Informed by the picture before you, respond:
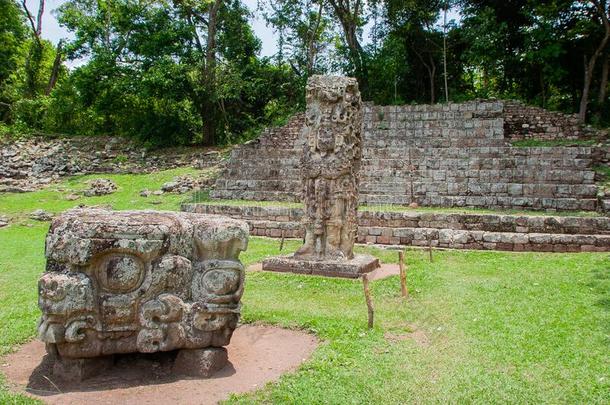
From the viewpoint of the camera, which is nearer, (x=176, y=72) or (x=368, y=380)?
(x=368, y=380)

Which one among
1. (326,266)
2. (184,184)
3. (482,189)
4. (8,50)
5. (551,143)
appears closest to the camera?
(326,266)

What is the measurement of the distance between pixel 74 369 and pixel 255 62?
22.8 m

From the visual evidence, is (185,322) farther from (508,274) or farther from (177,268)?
(508,274)

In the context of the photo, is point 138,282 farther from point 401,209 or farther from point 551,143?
point 551,143

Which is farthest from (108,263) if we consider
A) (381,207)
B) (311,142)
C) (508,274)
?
(381,207)

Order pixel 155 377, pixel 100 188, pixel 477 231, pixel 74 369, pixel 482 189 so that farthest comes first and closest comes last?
1. pixel 100 188
2. pixel 482 189
3. pixel 477 231
4. pixel 155 377
5. pixel 74 369

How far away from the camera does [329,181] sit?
8.88m

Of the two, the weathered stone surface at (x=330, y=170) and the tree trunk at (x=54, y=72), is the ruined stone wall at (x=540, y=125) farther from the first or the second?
the tree trunk at (x=54, y=72)

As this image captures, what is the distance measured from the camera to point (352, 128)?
9.06 m

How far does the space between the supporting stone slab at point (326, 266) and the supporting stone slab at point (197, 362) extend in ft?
13.7

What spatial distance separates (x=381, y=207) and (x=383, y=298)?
6.58 metres

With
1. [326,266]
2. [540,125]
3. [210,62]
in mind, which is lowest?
[326,266]

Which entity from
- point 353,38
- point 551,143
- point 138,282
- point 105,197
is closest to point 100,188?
point 105,197

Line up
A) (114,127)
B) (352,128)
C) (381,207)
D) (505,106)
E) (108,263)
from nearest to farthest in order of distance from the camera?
(108,263) < (352,128) < (381,207) < (505,106) < (114,127)
